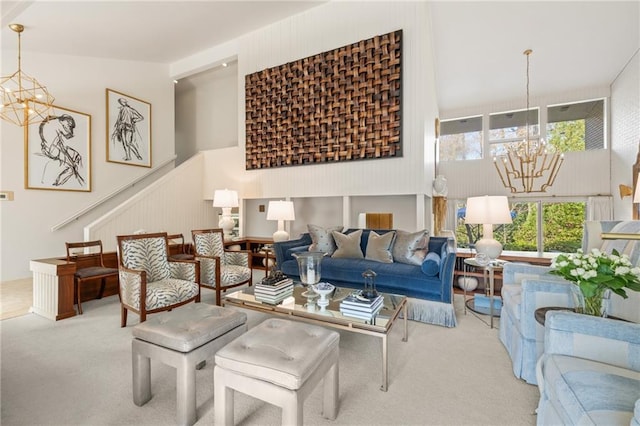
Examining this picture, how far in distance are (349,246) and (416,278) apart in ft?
3.43

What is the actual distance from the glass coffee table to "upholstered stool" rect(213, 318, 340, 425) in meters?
0.39

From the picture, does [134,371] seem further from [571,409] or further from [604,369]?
[604,369]

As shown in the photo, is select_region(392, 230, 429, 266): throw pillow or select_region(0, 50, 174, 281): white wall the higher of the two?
select_region(0, 50, 174, 281): white wall

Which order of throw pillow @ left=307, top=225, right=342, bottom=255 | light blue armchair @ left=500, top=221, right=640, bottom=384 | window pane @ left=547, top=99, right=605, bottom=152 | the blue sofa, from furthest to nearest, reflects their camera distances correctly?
window pane @ left=547, top=99, right=605, bottom=152, throw pillow @ left=307, top=225, right=342, bottom=255, the blue sofa, light blue armchair @ left=500, top=221, right=640, bottom=384

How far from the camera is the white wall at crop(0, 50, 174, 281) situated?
4312mm

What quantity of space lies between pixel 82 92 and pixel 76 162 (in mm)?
1289

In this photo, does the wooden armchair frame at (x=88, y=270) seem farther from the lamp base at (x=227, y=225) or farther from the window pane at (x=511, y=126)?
the window pane at (x=511, y=126)

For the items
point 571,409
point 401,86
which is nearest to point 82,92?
point 401,86

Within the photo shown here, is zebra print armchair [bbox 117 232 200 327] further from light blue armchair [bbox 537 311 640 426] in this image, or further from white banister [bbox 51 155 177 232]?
white banister [bbox 51 155 177 232]

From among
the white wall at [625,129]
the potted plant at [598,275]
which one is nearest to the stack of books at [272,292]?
the potted plant at [598,275]

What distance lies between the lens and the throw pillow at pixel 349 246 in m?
3.76

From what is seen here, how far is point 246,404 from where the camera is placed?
1673 millimetres

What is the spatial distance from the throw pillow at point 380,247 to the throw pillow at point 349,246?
0.15 m

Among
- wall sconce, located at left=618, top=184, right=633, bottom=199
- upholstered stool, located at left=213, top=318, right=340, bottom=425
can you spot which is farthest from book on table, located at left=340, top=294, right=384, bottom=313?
wall sconce, located at left=618, top=184, right=633, bottom=199
